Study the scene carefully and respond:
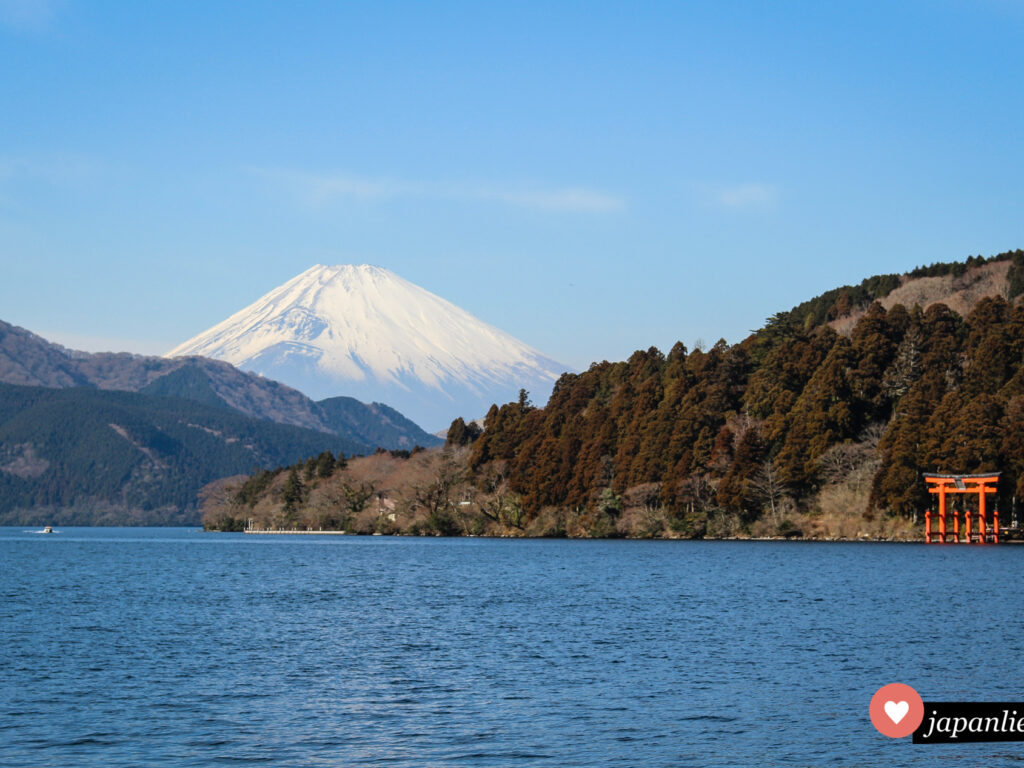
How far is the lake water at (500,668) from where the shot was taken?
1909cm

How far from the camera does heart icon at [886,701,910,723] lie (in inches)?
816

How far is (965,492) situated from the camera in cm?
7869

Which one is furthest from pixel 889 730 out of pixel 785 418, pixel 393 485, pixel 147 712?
pixel 393 485

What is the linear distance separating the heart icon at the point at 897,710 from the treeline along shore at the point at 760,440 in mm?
61762

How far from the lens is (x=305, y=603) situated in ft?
142

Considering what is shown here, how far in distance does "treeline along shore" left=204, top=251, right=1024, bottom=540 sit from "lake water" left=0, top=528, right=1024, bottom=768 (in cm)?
3135

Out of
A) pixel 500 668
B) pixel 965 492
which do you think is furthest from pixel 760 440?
pixel 500 668

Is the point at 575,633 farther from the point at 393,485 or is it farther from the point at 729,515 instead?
the point at 393,485

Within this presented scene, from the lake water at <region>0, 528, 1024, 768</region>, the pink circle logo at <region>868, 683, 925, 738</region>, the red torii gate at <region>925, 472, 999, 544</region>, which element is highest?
the red torii gate at <region>925, 472, 999, 544</region>

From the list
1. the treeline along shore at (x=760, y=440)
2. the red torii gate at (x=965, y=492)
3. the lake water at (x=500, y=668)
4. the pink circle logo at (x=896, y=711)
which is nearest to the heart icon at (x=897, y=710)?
the pink circle logo at (x=896, y=711)

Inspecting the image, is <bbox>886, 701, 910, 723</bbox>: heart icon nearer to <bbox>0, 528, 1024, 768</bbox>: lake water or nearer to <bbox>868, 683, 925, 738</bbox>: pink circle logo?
<bbox>868, 683, 925, 738</bbox>: pink circle logo

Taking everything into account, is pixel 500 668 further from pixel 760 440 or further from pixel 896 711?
pixel 760 440

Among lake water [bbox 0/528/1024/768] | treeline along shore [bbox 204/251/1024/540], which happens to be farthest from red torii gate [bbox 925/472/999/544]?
lake water [bbox 0/528/1024/768]

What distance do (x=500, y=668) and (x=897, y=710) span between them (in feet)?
29.9
